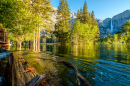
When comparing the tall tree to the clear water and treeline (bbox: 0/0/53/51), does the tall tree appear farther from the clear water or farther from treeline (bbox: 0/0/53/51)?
the clear water

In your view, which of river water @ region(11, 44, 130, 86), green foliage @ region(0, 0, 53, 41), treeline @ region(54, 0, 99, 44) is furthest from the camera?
treeline @ region(54, 0, 99, 44)

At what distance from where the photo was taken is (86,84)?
296cm

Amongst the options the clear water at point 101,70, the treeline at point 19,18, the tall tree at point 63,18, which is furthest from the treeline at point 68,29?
the clear water at point 101,70

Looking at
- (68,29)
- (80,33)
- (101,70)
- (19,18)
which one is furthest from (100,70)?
(80,33)

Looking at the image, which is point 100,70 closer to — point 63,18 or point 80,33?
point 63,18

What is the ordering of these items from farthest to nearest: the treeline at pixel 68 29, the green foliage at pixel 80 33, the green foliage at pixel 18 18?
1. the green foliage at pixel 80 33
2. the treeline at pixel 68 29
3. the green foliage at pixel 18 18

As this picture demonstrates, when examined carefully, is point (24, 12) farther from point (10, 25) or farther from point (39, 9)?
point (39, 9)

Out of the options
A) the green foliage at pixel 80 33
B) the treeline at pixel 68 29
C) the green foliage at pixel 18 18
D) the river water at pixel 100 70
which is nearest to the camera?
the river water at pixel 100 70

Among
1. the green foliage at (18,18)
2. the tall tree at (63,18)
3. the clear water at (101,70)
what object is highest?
the tall tree at (63,18)

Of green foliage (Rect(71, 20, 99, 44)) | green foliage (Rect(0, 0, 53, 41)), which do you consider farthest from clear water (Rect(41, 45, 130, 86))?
green foliage (Rect(71, 20, 99, 44))

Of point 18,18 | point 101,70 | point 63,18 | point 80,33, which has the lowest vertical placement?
point 101,70

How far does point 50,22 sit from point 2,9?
1200cm

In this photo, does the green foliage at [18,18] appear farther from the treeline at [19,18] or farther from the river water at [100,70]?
the river water at [100,70]

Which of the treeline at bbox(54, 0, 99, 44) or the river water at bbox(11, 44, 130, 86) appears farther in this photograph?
the treeline at bbox(54, 0, 99, 44)
